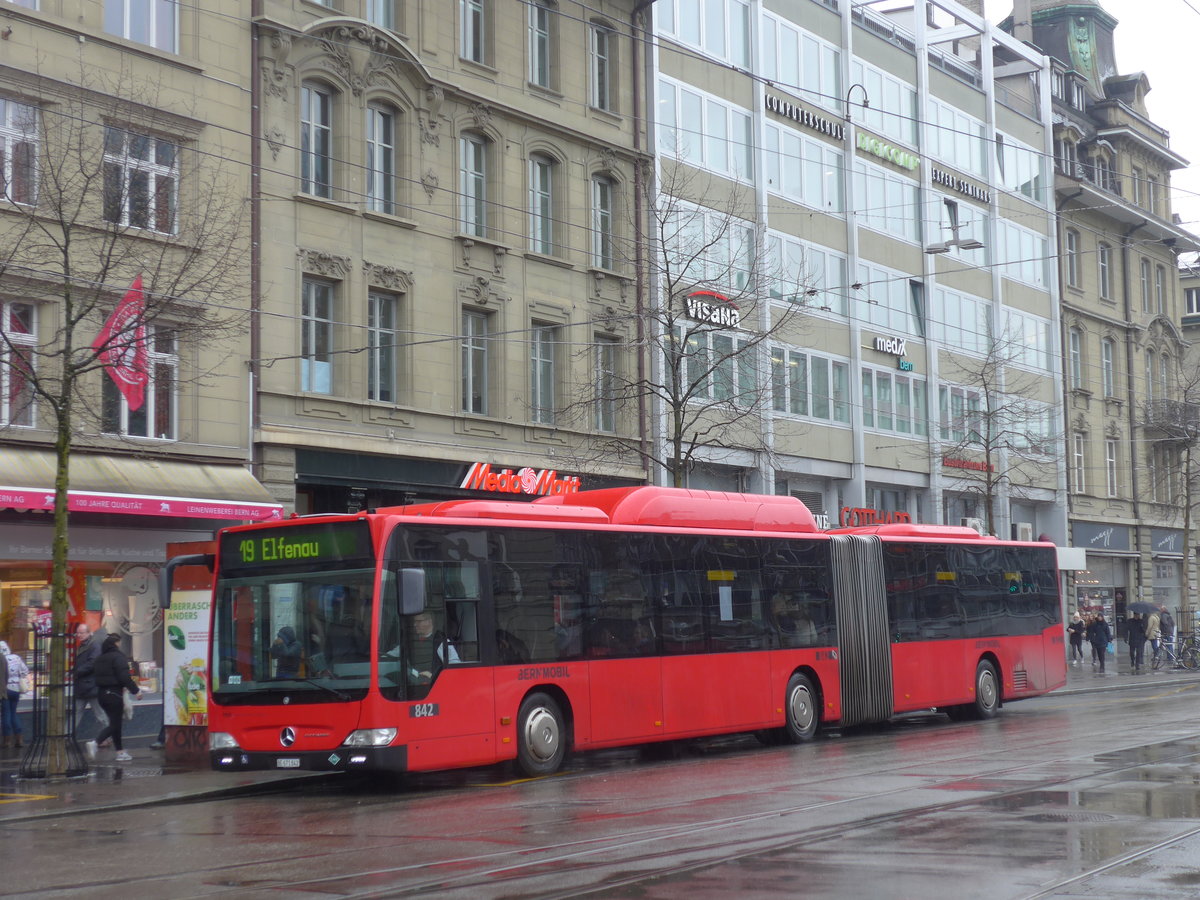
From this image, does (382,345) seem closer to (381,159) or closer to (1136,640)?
(381,159)

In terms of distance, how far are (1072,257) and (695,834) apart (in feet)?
149

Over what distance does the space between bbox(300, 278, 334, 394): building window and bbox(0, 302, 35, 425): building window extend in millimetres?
5165

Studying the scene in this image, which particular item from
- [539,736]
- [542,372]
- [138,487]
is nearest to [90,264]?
[138,487]

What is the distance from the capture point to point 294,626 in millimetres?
15805

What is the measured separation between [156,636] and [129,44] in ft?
29.4

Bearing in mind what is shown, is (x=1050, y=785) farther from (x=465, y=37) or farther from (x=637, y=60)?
(x=637, y=60)

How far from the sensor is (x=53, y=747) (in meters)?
17.0

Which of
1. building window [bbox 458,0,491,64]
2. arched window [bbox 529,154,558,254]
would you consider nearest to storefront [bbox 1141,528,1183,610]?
arched window [bbox 529,154,558,254]

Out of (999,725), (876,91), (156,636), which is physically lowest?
(999,725)

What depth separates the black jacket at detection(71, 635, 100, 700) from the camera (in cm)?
2012

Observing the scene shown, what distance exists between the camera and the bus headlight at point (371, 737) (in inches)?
595

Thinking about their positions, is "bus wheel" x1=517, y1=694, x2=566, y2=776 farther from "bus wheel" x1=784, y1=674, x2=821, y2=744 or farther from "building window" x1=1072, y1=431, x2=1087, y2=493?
"building window" x1=1072, y1=431, x2=1087, y2=493

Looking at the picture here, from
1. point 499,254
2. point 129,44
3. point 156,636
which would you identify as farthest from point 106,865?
point 499,254

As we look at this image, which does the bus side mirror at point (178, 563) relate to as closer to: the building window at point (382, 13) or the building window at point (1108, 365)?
the building window at point (382, 13)
